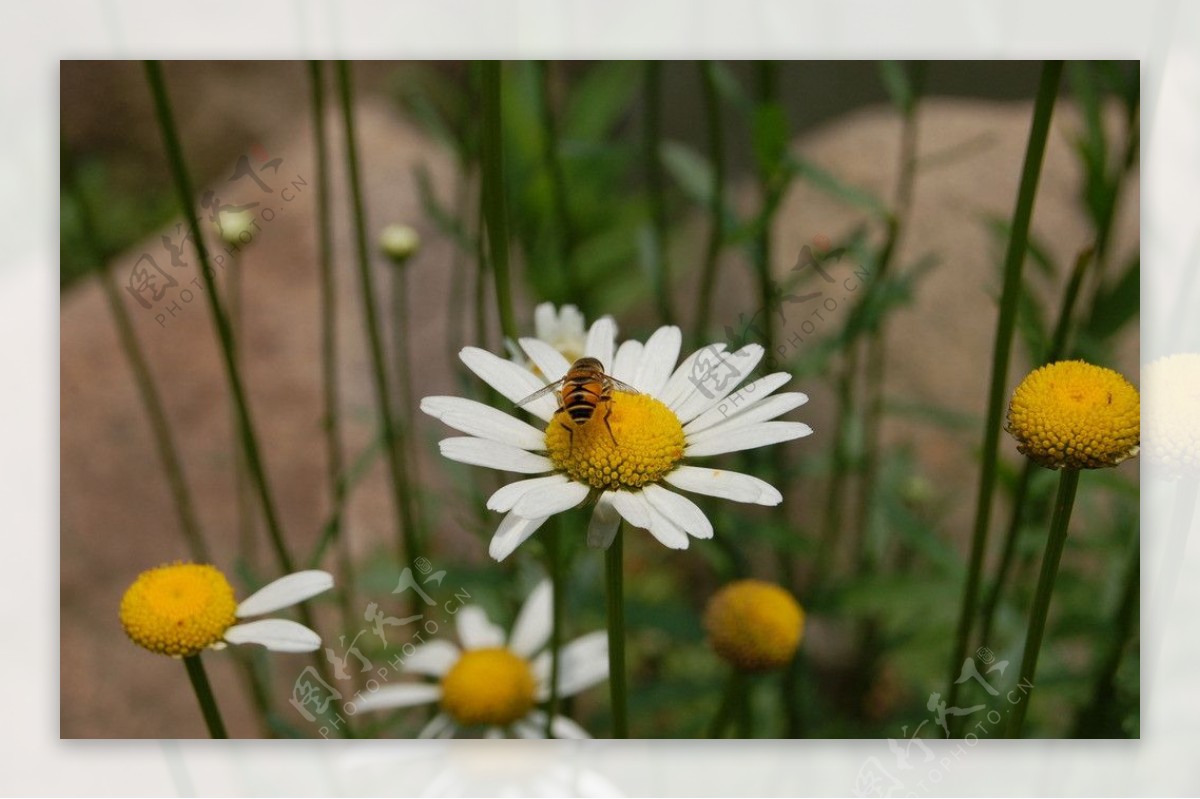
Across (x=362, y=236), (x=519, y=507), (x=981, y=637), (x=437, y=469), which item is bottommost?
(x=981, y=637)

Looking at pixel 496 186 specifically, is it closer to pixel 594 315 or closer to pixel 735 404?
pixel 735 404

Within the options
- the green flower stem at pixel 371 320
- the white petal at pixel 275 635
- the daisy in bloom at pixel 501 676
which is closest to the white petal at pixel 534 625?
the daisy in bloom at pixel 501 676

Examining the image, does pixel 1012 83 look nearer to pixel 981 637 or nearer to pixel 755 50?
pixel 755 50

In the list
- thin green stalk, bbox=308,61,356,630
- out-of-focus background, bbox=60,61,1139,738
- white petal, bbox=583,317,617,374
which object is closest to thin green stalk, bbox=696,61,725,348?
out-of-focus background, bbox=60,61,1139,738

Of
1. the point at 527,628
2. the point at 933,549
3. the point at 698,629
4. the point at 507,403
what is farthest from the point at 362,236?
the point at 933,549

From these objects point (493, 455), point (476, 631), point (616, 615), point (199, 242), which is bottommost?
point (476, 631)

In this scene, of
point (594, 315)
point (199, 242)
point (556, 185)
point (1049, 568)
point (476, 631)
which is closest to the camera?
point (1049, 568)
